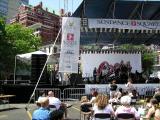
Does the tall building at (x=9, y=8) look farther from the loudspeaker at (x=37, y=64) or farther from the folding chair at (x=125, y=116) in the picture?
the folding chair at (x=125, y=116)

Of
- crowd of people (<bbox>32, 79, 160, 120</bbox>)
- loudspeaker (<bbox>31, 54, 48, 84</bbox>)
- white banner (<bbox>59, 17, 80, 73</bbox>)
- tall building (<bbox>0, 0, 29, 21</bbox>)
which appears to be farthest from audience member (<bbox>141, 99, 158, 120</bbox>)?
tall building (<bbox>0, 0, 29, 21</bbox>)

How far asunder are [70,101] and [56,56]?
711cm

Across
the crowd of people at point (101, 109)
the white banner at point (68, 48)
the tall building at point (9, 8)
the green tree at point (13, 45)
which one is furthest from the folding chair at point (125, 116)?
the tall building at point (9, 8)

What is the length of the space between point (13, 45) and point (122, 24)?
36.2 metres

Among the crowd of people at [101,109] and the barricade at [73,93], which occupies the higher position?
the barricade at [73,93]

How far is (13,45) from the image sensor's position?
6438cm

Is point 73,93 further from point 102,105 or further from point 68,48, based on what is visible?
point 102,105

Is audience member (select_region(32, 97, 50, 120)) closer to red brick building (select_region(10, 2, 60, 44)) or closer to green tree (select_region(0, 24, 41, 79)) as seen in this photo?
green tree (select_region(0, 24, 41, 79))

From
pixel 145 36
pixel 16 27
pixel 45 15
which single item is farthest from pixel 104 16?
pixel 45 15

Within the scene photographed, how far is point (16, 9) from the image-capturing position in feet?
633

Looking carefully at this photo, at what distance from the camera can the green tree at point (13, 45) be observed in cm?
6081

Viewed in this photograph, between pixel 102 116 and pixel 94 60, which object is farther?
pixel 94 60

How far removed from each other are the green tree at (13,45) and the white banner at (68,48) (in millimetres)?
32157

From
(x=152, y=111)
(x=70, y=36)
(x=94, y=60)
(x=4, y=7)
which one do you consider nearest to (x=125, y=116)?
(x=152, y=111)
